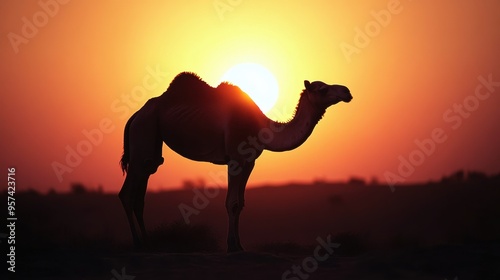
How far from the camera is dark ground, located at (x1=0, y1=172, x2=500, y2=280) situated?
1135cm

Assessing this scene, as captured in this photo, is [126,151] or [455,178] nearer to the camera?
[126,151]

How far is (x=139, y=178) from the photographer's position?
15.4m

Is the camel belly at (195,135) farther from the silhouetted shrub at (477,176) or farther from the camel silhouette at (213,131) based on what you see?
the silhouetted shrub at (477,176)

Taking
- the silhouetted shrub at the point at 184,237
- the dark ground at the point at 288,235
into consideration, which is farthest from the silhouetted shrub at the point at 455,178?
the silhouetted shrub at the point at 184,237

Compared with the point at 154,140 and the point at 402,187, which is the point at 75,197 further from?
the point at 154,140

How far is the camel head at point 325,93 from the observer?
14008 millimetres

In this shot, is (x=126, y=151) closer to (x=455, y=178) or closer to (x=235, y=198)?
(x=235, y=198)

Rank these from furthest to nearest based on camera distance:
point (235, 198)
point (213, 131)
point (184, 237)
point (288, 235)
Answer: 1. point (288, 235)
2. point (184, 237)
3. point (213, 131)
4. point (235, 198)

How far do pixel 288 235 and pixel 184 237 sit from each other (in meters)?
9.80

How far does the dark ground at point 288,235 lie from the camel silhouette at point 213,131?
1.14 meters

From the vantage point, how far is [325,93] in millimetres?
14203

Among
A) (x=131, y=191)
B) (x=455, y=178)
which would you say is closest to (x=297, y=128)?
(x=131, y=191)

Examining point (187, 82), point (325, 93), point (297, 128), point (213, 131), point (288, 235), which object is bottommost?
point (288, 235)

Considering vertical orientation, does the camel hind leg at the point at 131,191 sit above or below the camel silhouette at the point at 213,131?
below
